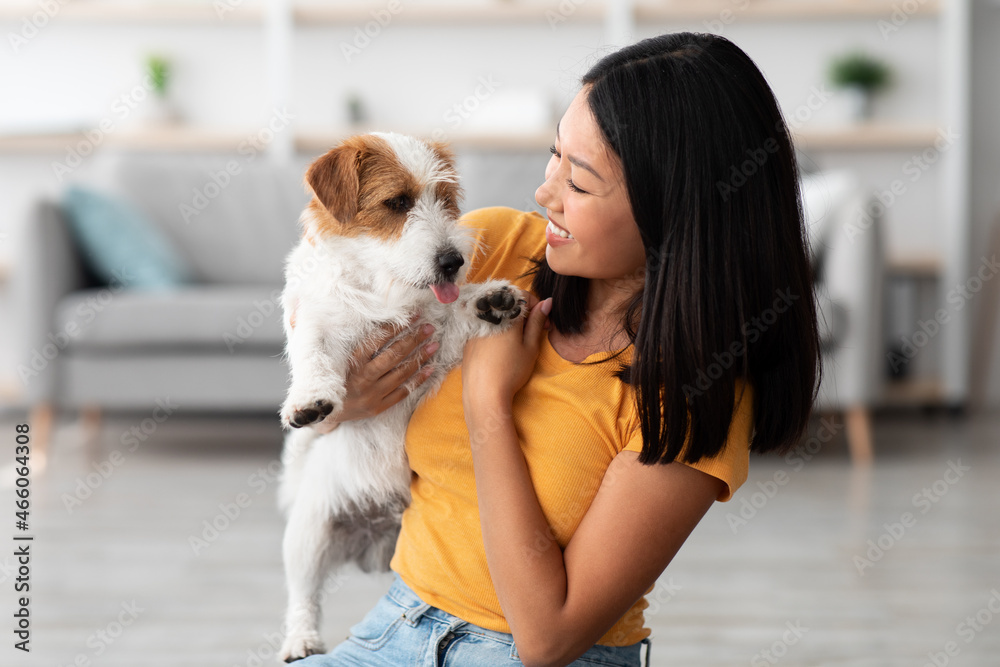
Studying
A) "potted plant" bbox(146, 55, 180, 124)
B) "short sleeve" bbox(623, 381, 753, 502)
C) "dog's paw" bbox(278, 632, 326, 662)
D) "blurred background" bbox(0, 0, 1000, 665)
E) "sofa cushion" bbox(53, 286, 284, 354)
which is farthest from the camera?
"potted plant" bbox(146, 55, 180, 124)

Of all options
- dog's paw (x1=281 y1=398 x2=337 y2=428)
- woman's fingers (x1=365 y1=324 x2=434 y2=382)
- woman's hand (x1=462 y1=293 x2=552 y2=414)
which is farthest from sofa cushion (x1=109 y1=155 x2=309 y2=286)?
woman's hand (x1=462 y1=293 x2=552 y2=414)

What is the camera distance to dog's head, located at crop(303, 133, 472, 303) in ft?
4.39

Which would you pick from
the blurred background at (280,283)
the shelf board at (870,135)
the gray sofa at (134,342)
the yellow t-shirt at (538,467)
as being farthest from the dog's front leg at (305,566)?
the shelf board at (870,135)

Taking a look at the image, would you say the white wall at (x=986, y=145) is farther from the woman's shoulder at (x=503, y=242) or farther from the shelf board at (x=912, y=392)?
the woman's shoulder at (x=503, y=242)

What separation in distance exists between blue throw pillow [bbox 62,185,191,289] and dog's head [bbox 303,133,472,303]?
8.66 feet

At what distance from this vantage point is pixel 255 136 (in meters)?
4.72

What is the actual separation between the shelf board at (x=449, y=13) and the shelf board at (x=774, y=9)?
1.13 ft

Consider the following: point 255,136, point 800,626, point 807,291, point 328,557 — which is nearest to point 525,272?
point 807,291

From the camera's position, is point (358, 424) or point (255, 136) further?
point (255, 136)

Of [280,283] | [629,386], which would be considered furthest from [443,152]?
[280,283]

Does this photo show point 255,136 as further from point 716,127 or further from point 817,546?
point 716,127

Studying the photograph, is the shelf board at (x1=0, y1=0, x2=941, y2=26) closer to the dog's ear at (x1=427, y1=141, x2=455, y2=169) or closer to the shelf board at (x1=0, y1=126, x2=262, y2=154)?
the shelf board at (x1=0, y1=126, x2=262, y2=154)

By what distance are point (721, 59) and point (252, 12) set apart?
14.3 feet

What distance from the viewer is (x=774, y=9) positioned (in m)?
4.59
